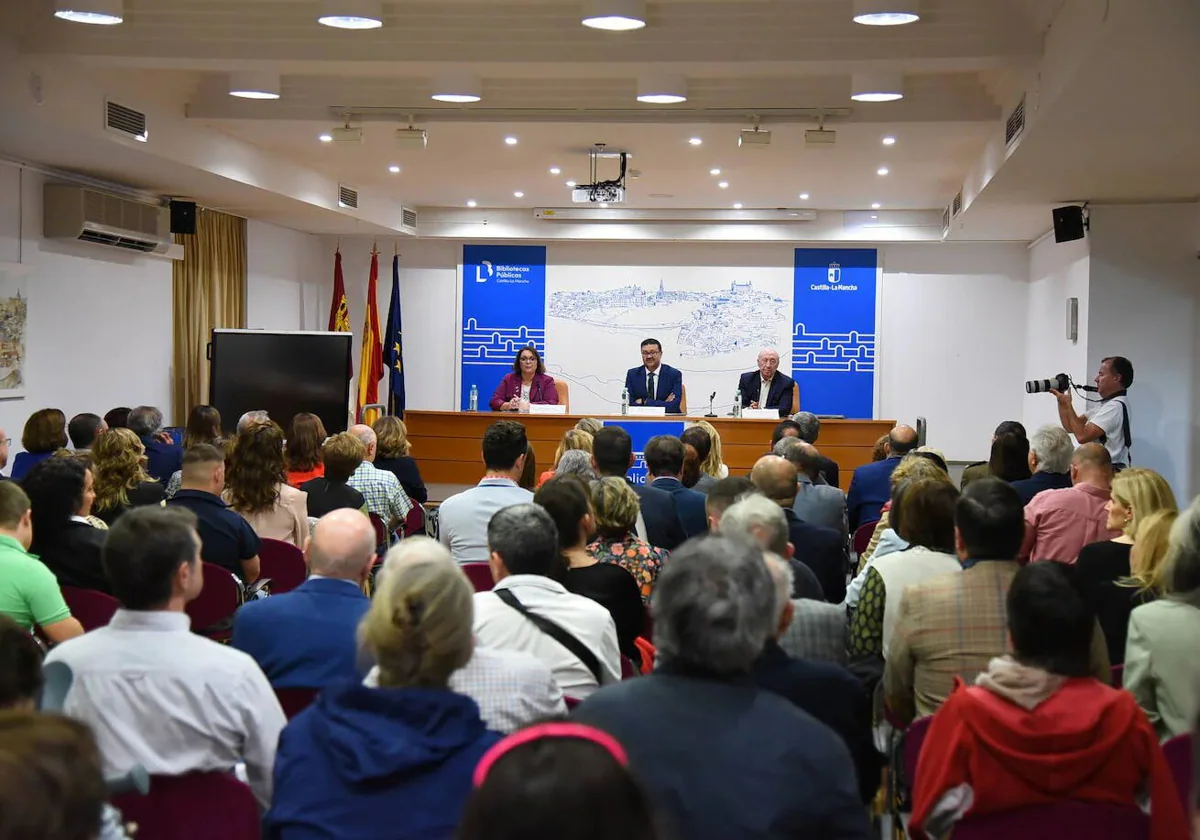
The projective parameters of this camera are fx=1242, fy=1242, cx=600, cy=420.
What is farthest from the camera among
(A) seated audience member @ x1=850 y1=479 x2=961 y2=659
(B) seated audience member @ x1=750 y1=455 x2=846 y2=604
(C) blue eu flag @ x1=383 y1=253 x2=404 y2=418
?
(C) blue eu flag @ x1=383 y1=253 x2=404 y2=418

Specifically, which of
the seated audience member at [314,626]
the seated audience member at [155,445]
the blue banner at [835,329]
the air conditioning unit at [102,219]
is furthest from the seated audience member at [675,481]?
the blue banner at [835,329]

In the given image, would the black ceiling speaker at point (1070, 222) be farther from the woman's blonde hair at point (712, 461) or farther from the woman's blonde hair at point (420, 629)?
the woman's blonde hair at point (420, 629)

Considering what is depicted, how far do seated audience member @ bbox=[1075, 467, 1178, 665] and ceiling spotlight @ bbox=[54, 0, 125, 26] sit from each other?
5249 mm

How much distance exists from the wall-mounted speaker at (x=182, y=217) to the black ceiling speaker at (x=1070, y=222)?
790cm

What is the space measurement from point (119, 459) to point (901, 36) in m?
4.70

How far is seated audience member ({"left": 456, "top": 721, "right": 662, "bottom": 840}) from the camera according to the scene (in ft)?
3.36

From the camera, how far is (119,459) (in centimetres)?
569

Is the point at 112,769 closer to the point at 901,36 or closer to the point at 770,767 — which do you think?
the point at 770,767

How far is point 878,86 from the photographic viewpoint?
7637mm

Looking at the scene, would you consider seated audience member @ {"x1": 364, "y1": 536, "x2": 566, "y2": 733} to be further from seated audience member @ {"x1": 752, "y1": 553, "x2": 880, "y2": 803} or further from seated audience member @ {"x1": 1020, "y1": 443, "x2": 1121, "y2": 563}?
seated audience member @ {"x1": 1020, "y1": 443, "x2": 1121, "y2": 563}

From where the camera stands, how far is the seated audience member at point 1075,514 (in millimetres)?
5461

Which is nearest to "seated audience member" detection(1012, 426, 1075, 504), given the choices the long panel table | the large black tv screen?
the long panel table

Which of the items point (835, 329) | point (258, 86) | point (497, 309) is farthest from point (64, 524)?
point (835, 329)

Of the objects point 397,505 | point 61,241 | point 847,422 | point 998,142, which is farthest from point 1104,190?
point 61,241
